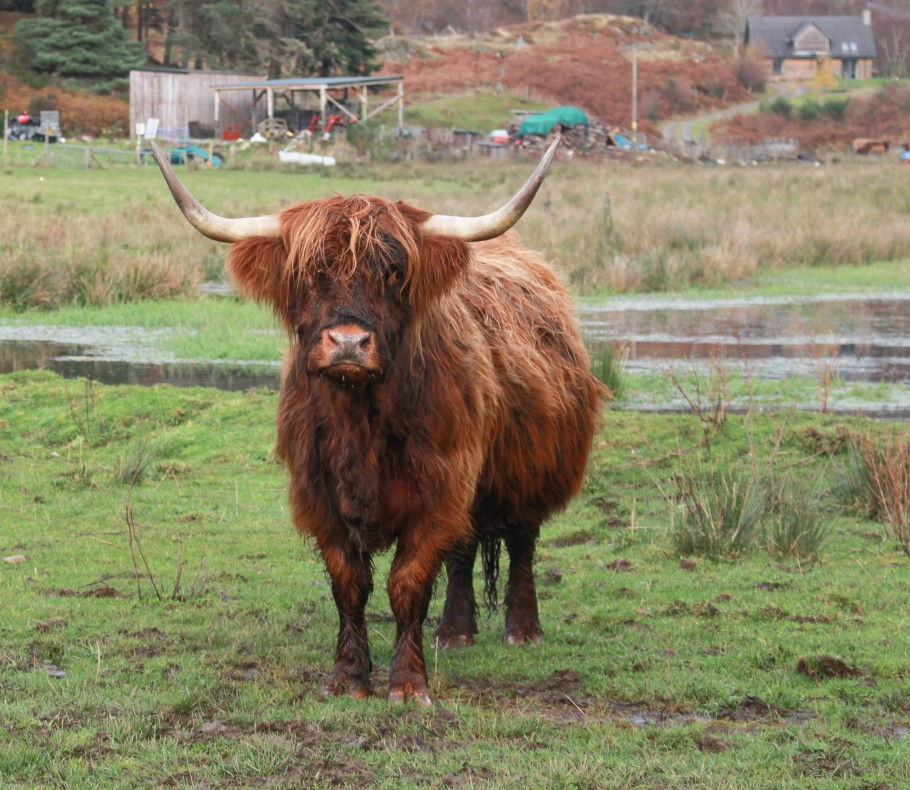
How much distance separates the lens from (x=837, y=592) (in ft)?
21.0

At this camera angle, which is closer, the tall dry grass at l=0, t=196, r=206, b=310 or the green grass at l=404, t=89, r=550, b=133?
the tall dry grass at l=0, t=196, r=206, b=310

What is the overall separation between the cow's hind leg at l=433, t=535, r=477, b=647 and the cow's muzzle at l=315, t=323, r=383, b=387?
5.21 ft

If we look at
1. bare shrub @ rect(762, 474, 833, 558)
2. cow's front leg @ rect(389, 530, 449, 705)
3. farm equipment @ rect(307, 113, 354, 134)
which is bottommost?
bare shrub @ rect(762, 474, 833, 558)

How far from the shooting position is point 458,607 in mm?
5953

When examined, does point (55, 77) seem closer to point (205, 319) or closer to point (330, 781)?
point (205, 319)

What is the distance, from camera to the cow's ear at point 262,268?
16.3 ft

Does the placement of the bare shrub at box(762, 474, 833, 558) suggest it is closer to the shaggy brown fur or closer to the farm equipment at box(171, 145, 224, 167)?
the shaggy brown fur

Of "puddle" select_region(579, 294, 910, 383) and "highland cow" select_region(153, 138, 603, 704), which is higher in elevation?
"highland cow" select_region(153, 138, 603, 704)

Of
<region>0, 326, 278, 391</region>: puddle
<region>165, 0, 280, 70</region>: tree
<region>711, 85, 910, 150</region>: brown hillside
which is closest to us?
<region>0, 326, 278, 391</region>: puddle

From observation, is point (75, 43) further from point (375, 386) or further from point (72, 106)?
point (375, 386)

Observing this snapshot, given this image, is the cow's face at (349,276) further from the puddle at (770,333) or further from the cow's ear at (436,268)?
the puddle at (770,333)

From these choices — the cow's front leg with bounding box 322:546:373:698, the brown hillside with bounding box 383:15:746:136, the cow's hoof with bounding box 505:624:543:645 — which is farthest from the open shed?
the cow's front leg with bounding box 322:546:373:698

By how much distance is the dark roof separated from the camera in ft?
342

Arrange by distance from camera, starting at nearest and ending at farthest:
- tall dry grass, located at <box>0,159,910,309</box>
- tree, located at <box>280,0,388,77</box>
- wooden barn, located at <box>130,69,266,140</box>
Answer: tall dry grass, located at <box>0,159,910,309</box>
wooden barn, located at <box>130,69,266,140</box>
tree, located at <box>280,0,388,77</box>
